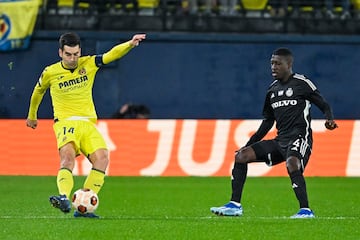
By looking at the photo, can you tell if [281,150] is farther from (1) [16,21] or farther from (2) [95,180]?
(1) [16,21]

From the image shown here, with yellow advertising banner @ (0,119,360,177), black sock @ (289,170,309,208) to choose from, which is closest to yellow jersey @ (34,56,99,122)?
black sock @ (289,170,309,208)

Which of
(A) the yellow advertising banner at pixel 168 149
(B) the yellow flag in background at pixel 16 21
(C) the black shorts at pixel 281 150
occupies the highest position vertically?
(C) the black shorts at pixel 281 150

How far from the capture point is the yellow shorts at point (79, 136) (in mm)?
12398

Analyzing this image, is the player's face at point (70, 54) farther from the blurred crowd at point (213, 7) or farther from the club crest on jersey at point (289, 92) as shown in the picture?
the blurred crowd at point (213, 7)

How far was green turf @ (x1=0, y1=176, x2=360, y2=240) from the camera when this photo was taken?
1070 centimetres

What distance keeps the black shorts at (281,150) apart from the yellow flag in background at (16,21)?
13.0 meters

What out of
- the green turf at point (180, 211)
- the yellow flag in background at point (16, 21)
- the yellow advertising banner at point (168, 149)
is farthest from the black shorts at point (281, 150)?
the yellow flag in background at point (16, 21)

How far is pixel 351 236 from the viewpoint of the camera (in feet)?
34.6

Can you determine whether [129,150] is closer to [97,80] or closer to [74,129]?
[97,80]

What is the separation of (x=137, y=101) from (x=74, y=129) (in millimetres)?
13355

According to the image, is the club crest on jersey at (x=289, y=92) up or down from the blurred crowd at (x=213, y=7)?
up

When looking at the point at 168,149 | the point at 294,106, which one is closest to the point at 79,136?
the point at 294,106

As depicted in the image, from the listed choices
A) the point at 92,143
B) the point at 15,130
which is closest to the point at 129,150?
the point at 15,130

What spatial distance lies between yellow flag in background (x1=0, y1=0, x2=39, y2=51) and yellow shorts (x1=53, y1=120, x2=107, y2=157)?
12610 millimetres
